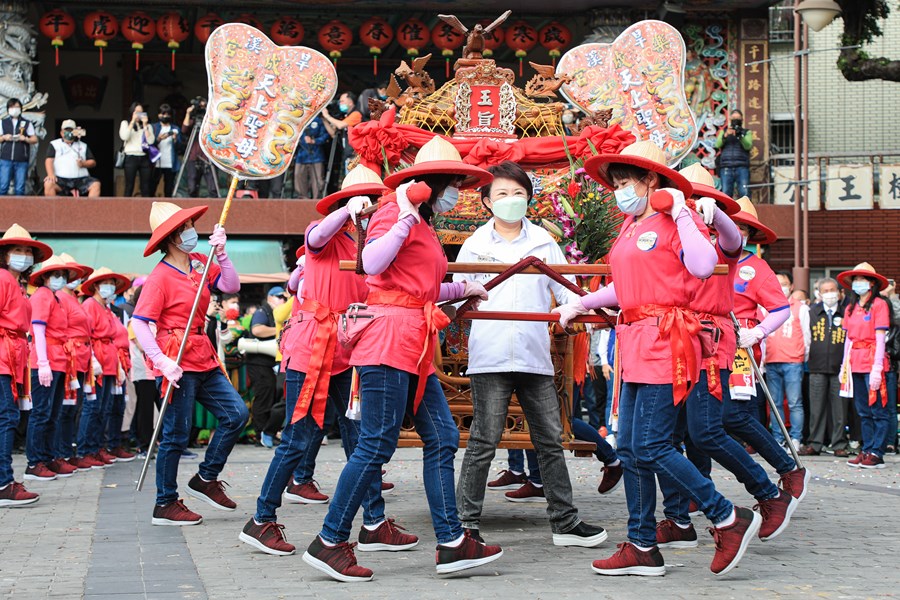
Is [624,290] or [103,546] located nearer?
[624,290]

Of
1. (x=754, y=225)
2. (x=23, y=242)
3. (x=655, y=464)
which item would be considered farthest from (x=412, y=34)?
(x=655, y=464)

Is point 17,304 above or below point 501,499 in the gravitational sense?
above

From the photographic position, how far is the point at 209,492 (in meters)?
9.23

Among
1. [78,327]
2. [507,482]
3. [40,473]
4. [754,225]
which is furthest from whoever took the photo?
[78,327]

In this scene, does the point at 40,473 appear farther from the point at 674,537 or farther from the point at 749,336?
the point at 749,336

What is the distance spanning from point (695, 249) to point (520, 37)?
62.0ft

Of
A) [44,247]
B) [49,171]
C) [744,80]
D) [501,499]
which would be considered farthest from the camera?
[744,80]

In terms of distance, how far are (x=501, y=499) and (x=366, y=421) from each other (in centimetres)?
349

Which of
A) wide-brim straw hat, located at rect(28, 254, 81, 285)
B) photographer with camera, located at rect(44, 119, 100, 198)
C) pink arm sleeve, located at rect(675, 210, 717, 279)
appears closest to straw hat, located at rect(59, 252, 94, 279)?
wide-brim straw hat, located at rect(28, 254, 81, 285)

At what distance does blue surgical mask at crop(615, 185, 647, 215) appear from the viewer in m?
6.94

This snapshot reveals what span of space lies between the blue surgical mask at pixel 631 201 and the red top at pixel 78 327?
298 inches

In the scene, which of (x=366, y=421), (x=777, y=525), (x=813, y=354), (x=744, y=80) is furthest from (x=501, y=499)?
(x=744, y=80)

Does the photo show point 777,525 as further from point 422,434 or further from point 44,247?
point 44,247

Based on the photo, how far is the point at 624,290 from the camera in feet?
22.6
